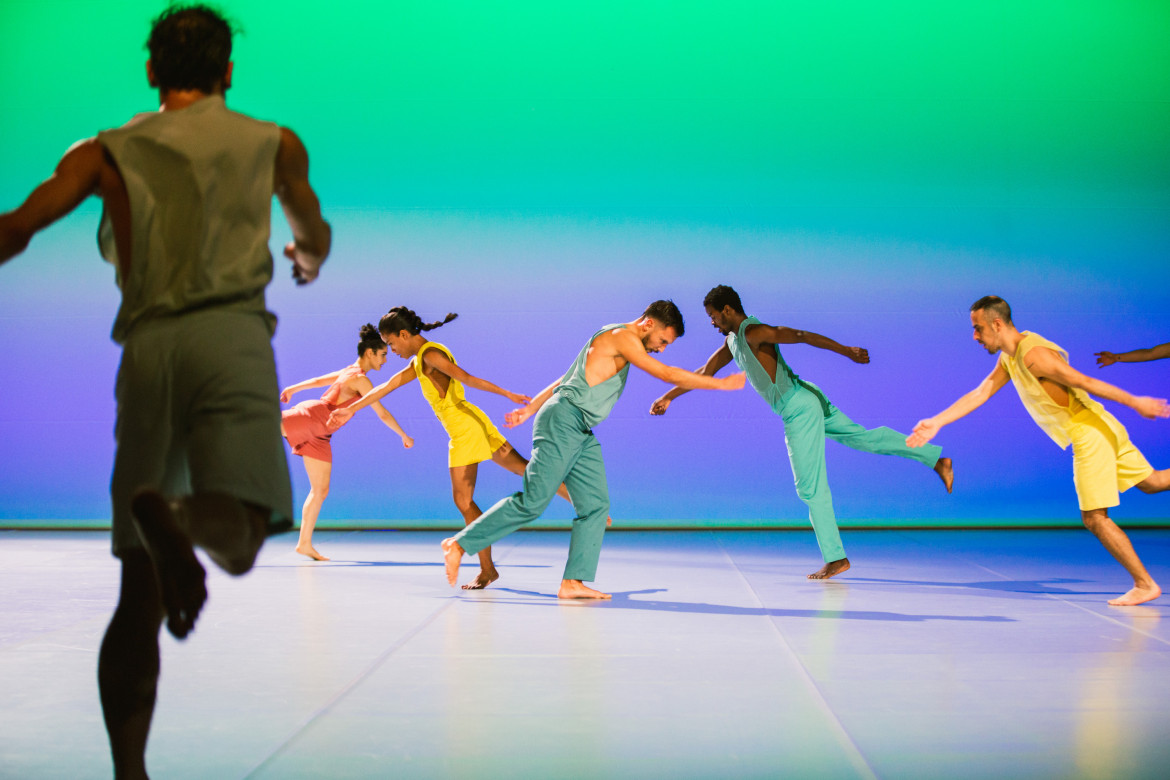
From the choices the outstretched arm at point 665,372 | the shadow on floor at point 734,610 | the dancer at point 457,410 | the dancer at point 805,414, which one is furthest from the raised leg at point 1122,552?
the dancer at point 457,410

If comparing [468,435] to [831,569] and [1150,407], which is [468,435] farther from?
[1150,407]

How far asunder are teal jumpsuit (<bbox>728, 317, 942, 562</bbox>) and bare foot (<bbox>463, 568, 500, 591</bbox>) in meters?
1.68

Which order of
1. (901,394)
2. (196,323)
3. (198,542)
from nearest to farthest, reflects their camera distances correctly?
(198,542)
(196,323)
(901,394)

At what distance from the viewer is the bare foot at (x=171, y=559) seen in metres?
1.48

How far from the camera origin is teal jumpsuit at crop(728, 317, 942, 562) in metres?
5.54

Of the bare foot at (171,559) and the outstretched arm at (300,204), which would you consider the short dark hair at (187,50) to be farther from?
the bare foot at (171,559)

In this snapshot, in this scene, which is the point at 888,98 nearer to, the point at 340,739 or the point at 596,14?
the point at 596,14

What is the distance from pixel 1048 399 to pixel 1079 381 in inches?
10.1

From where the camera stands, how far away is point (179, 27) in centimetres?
177

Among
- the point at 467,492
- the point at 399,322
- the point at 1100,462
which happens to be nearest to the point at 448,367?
the point at 399,322

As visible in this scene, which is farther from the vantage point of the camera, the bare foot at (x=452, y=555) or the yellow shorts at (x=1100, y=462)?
the bare foot at (x=452, y=555)

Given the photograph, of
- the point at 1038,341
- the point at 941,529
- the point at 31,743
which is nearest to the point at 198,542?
the point at 31,743

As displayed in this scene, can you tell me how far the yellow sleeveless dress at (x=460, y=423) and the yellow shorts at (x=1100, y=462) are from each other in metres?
2.76

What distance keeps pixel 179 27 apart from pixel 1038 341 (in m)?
3.88
